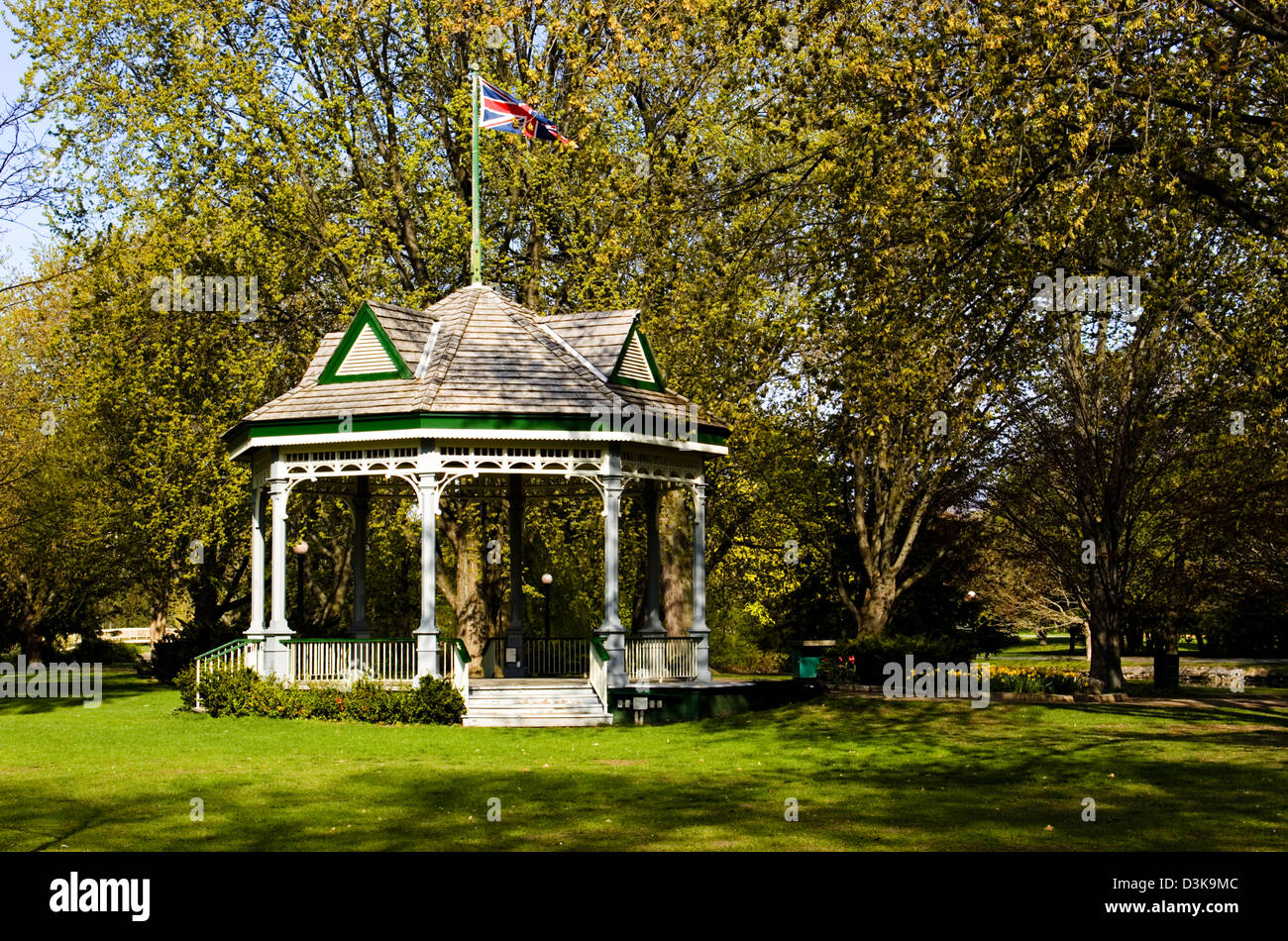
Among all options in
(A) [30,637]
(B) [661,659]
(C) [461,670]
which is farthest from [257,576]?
(A) [30,637]

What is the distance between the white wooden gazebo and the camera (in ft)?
78.5

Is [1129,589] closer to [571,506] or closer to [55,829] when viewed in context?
[571,506]

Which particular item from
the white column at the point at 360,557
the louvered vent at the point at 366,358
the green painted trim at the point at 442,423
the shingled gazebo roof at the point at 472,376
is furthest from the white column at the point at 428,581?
the white column at the point at 360,557

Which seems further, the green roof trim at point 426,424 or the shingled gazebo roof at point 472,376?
the shingled gazebo roof at point 472,376

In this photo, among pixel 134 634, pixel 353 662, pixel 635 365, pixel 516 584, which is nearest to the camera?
pixel 353 662

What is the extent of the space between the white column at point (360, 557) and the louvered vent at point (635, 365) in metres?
6.95

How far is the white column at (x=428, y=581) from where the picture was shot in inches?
940

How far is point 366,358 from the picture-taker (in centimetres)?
2570

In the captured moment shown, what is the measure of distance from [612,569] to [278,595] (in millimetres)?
6607

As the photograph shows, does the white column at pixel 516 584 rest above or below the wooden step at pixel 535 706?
above

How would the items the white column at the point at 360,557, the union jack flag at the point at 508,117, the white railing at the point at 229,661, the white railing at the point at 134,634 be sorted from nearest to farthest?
the white railing at the point at 229,661 < the union jack flag at the point at 508,117 < the white column at the point at 360,557 < the white railing at the point at 134,634

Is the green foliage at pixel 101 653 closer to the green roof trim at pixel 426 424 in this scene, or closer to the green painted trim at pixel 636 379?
the green roof trim at pixel 426 424

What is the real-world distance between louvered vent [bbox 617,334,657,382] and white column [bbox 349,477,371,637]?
6.95 meters

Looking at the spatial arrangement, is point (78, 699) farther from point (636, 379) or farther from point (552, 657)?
point (636, 379)
